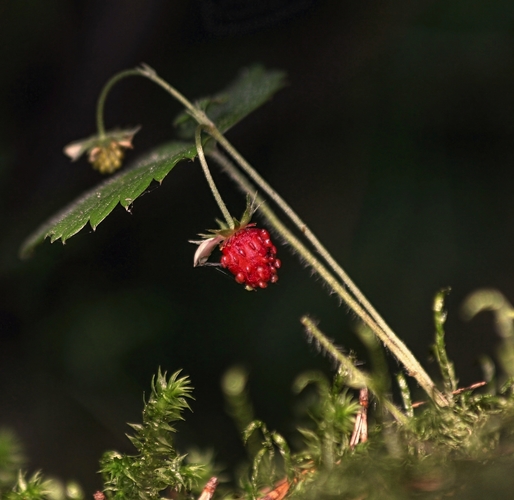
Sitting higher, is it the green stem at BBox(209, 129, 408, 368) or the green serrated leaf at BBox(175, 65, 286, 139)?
the green serrated leaf at BBox(175, 65, 286, 139)

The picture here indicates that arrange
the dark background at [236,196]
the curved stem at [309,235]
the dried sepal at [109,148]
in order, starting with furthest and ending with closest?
the dark background at [236,196], the dried sepal at [109,148], the curved stem at [309,235]

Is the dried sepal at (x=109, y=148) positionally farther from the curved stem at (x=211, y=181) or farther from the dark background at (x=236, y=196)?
the dark background at (x=236, y=196)

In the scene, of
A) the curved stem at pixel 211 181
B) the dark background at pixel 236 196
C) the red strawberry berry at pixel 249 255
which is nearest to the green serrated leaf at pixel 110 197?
the curved stem at pixel 211 181

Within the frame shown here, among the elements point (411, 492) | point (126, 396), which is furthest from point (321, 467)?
point (126, 396)

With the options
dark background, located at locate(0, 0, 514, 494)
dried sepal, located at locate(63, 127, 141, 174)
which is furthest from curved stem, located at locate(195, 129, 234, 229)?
dark background, located at locate(0, 0, 514, 494)

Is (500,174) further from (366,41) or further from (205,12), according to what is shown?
(205,12)

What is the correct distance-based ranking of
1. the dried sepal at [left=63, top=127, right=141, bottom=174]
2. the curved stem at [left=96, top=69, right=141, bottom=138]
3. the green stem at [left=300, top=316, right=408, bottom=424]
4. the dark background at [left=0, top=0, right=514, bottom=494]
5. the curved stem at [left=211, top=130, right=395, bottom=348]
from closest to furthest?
the green stem at [left=300, top=316, right=408, bottom=424], the curved stem at [left=211, top=130, right=395, bottom=348], the curved stem at [left=96, top=69, right=141, bottom=138], the dried sepal at [left=63, top=127, right=141, bottom=174], the dark background at [left=0, top=0, right=514, bottom=494]

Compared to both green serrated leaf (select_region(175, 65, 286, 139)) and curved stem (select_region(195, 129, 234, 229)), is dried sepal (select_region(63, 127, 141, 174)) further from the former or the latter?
curved stem (select_region(195, 129, 234, 229))
